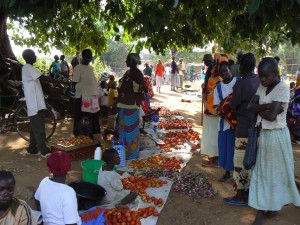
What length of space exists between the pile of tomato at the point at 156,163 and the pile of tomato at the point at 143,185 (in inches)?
24.1

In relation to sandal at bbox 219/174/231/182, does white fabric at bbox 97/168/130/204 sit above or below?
above

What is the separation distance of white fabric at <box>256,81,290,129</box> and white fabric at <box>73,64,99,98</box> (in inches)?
159

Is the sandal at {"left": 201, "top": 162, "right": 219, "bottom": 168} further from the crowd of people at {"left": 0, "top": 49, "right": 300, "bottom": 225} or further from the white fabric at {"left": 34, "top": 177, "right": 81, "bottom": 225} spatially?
the white fabric at {"left": 34, "top": 177, "right": 81, "bottom": 225}

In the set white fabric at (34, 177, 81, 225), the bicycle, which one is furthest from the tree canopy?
white fabric at (34, 177, 81, 225)

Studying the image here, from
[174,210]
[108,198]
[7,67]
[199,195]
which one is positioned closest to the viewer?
[108,198]

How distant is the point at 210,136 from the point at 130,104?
1.50 metres

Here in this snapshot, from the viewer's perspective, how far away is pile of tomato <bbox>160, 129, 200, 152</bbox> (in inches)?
293

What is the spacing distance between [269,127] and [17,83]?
20.6 ft

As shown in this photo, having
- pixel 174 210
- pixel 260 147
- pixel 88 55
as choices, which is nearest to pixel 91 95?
pixel 88 55

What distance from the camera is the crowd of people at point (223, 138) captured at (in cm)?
289

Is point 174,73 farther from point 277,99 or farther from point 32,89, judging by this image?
point 277,99

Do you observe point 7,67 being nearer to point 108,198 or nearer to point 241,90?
point 108,198

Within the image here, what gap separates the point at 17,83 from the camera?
813 cm

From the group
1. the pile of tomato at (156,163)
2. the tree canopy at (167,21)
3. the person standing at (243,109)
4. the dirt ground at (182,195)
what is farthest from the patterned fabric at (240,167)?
the pile of tomato at (156,163)
